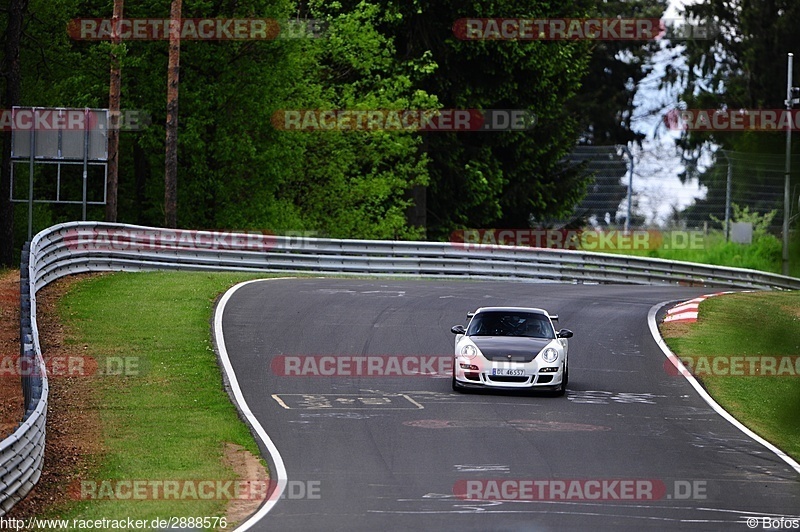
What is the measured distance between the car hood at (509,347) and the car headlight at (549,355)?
9cm

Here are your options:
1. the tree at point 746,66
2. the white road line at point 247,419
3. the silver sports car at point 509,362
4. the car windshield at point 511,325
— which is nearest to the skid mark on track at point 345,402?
the white road line at point 247,419

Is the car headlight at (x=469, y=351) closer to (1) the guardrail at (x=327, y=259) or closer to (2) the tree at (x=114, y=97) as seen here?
(1) the guardrail at (x=327, y=259)

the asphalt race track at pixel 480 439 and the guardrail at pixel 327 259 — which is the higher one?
the guardrail at pixel 327 259

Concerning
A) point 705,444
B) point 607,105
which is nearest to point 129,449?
point 705,444

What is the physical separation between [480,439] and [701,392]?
20.9 ft

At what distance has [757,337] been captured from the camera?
3.75m

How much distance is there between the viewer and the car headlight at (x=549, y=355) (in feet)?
59.9

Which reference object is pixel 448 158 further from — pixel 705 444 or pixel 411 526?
pixel 411 526

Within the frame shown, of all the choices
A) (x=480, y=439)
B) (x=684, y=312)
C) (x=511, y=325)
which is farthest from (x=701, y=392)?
(x=684, y=312)

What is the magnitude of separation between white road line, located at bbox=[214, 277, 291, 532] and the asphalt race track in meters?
0.13

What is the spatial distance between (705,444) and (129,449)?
7.62 meters

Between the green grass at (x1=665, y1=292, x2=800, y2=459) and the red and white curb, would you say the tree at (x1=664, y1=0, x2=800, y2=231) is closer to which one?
the green grass at (x1=665, y1=292, x2=800, y2=459)

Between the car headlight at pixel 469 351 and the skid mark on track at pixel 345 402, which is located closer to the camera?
the skid mark on track at pixel 345 402

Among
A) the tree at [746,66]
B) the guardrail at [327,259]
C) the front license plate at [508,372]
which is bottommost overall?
the front license plate at [508,372]
